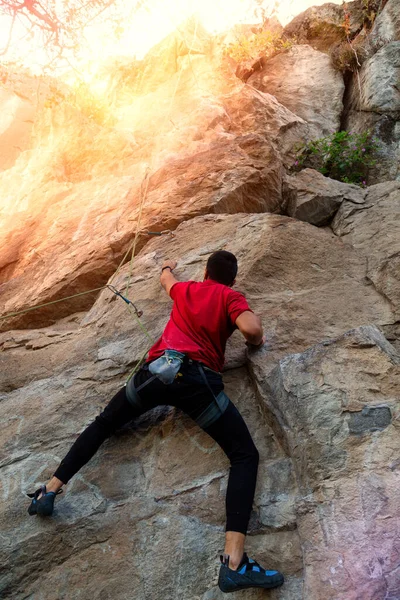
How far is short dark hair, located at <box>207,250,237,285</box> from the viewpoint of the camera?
3.62m

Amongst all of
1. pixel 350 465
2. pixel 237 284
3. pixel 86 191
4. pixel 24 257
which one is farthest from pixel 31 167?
pixel 350 465

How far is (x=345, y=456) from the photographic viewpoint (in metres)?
2.73

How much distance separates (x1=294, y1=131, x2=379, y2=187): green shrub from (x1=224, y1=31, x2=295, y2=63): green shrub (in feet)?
12.1

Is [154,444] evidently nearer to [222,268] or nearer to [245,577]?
[245,577]

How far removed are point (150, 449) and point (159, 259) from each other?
2.46 meters

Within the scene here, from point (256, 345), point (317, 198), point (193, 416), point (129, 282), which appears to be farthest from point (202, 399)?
point (317, 198)

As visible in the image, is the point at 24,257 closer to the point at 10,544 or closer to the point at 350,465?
the point at 10,544

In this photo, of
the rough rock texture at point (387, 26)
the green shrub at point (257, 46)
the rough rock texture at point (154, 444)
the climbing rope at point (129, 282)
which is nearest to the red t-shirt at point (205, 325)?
the rough rock texture at point (154, 444)

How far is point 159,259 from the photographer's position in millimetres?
5309

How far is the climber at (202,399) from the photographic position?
2699 millimetres

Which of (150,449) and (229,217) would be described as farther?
(229,217)

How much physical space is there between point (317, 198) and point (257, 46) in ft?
21.5

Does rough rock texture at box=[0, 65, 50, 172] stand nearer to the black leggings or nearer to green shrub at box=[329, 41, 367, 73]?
green shrub at box=[329, 41, 367, 73]

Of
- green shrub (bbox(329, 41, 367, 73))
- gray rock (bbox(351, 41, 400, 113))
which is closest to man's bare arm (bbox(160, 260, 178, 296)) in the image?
gray rock (bbox(351, 41, 400, 113))
